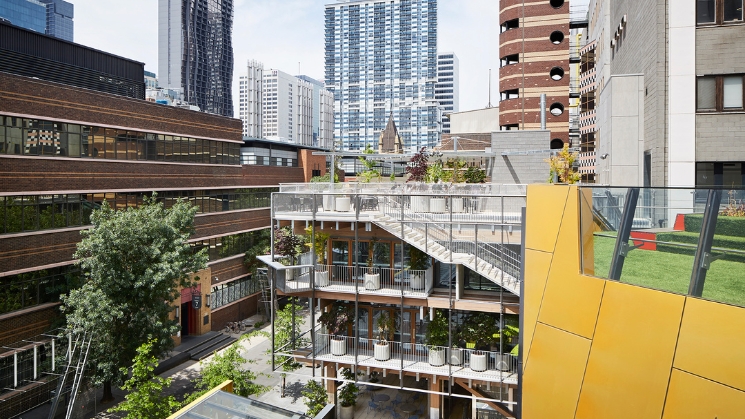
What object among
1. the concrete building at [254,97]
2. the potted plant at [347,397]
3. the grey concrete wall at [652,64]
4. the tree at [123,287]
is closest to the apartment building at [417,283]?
the potted plant at [347,397]

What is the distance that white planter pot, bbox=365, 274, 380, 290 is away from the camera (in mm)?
19562

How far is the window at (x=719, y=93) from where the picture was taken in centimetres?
1780

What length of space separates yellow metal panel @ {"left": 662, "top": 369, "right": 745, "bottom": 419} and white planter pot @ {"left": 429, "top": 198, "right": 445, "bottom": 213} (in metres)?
12.8

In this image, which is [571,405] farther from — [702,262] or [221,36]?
[221,36]

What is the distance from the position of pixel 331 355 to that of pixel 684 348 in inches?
563

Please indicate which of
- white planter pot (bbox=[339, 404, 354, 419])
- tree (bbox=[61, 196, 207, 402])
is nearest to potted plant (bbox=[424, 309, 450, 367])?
white planter pot (bbox=[339, 404, 354, 419])

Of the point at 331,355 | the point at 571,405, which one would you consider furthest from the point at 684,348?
the point at 331,355

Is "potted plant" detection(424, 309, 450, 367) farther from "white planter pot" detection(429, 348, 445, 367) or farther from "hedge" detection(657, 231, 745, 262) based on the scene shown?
"hedge" detection(657, 231, 745, 262)

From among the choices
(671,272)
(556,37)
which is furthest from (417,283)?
(556,37)

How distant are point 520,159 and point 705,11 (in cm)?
1175

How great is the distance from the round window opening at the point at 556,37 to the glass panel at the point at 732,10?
73.3 feet

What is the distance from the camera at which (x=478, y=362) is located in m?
18.2

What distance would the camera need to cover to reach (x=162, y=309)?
938 inches

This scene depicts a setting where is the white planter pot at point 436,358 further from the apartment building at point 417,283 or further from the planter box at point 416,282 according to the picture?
the planter box at point 416,282
